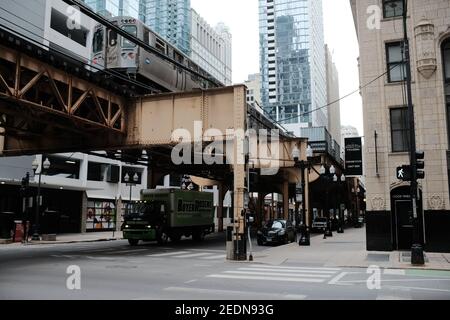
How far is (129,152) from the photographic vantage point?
3306cm

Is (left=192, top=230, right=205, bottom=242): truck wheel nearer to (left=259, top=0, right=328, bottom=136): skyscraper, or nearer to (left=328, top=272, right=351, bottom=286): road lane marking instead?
(left=328, top=272, right=351, bottom=286): road lane marking

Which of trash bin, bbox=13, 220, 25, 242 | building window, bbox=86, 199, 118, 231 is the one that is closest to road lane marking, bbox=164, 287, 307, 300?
trash bin, bbox=13, 220, 25, 242

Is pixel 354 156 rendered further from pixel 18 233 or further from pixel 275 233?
pixel 18 233

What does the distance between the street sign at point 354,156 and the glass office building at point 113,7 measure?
166 feet

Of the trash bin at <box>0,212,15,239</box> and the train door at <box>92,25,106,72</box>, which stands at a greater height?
the train door at <box>92,25,106,72</box>

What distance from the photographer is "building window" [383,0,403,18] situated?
24.0 meters

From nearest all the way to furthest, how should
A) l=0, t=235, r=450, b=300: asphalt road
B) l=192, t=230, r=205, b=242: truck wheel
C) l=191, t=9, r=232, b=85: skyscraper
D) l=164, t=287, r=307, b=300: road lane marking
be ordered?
l=164, t=287, r=307, b=300: road lane marking < l=0, t=235, r=450, b=300: asphalt road < l=192, t=230, r=205, b=242: truck wheel < l=191, t=9, r=232, b=85: skyscraper

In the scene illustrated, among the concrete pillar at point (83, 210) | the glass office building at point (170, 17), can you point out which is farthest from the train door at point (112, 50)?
the glass office building at point (170, 17)

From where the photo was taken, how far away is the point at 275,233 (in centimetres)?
3006

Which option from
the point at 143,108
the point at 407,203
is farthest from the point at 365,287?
the point at 143,108

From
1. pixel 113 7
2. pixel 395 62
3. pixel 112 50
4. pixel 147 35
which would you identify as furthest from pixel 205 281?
pixel 113 7

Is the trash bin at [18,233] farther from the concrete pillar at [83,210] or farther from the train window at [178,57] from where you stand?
the train window at [178,57]

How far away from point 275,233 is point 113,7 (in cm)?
5886

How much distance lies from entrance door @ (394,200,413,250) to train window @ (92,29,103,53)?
16.7m
